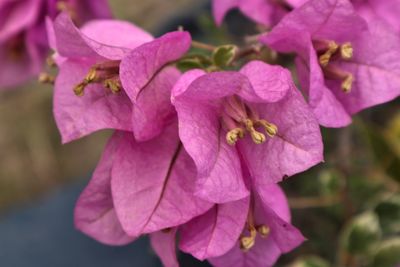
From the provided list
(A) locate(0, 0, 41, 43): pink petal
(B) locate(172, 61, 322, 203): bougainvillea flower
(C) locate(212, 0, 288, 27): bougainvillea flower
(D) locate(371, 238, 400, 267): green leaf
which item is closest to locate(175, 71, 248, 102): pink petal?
(B) locate(172, 61, 322, 203): bougainvillea flower

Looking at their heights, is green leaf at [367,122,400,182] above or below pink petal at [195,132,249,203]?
below

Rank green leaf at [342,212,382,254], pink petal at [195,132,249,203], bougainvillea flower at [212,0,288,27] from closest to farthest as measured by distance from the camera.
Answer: pink petal at [195,132,249,203]
bougainvillea flower at [212,0,288,27]
green leaf at [342,212,382,254]

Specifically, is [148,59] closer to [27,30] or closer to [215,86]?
[215,86]

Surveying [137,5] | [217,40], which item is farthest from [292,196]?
[137,5]

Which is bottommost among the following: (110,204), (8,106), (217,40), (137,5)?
(8,106)

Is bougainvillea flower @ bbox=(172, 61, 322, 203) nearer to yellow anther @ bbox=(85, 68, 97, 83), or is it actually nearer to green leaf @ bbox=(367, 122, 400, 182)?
yellow anther @ bbox=(85, 68, 97, 83)

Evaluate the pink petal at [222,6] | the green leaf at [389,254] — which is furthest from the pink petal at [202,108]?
the green leaf at [389,254]

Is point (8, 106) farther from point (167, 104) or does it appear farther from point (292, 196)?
point (167, 104)
